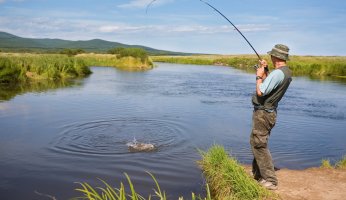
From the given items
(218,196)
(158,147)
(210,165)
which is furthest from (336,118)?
(218,196)

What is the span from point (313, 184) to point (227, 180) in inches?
52.0

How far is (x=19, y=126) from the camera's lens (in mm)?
11227

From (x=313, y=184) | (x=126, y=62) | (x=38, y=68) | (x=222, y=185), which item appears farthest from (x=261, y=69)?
(x=126, y=62)

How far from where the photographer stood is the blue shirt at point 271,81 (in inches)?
215

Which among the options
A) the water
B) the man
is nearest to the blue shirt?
the man

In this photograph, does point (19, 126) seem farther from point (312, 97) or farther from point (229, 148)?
point (312, 97)

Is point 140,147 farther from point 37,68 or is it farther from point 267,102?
point 37,68

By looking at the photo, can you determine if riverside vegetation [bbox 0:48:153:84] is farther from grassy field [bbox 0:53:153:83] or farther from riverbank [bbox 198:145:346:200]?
riverbank [bbox 198:145:346:200]

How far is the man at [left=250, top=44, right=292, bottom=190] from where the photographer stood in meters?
5.52

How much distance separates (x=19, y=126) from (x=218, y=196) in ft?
22.9

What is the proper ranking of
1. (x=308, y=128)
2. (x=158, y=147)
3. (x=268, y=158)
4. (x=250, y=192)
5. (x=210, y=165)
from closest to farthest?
(x=250, y=192) → (x=268, y=158) → (x=210, y=165) → (x=158, y=147) → (x=308, y=128)

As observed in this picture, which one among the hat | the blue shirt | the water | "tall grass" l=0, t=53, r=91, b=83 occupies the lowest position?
the water

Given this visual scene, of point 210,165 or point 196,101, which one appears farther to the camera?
point 196,101

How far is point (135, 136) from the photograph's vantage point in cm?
1038
